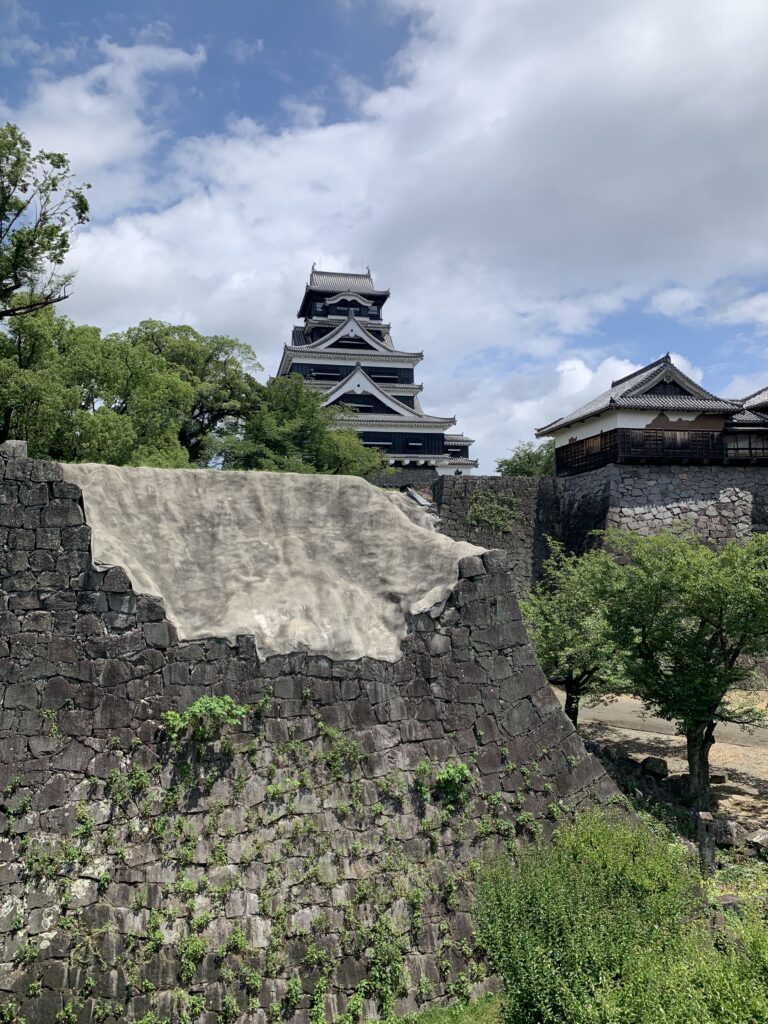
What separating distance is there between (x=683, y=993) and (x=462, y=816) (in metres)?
2.91

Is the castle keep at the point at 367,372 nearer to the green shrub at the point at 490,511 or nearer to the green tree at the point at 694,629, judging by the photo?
the green shrub at the point at 490,511

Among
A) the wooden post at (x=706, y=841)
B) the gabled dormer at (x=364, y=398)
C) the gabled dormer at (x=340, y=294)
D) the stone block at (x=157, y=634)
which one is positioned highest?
the gabled dormer at (x=340, y=294)

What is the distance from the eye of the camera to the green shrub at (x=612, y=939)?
17.5 feet

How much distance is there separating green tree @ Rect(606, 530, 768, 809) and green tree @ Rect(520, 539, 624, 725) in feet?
2.88

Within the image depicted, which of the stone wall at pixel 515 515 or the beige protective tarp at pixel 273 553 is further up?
the stone wall at pixel 515 515

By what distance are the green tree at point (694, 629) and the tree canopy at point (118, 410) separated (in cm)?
1014

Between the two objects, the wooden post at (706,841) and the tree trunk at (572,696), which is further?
the tree trunk at (572,696)

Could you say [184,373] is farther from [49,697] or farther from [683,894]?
[683,894]

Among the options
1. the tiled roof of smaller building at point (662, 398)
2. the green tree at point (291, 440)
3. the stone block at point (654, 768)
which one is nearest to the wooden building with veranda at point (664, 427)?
the tiled roof of smaller building at point (662, 398)

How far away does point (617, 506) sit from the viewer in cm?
2333

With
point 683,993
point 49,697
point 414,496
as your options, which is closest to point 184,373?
point 414,496

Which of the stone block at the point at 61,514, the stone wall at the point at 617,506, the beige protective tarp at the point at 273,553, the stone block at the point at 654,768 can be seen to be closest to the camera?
the stone block at the point at 61,514

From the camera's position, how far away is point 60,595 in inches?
285

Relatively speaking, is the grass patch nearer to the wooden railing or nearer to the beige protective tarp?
the beige protective tarp
